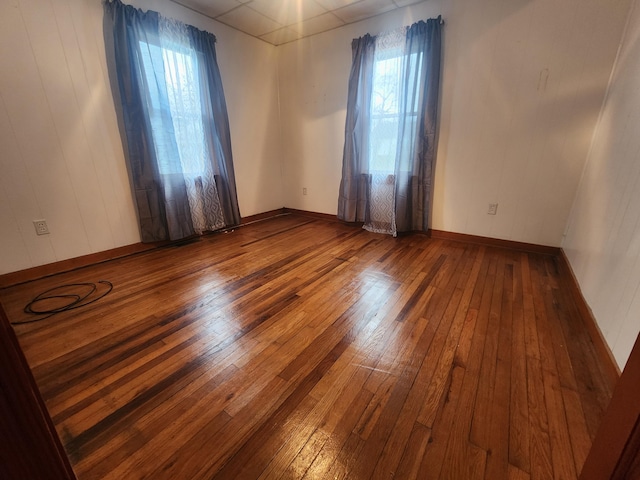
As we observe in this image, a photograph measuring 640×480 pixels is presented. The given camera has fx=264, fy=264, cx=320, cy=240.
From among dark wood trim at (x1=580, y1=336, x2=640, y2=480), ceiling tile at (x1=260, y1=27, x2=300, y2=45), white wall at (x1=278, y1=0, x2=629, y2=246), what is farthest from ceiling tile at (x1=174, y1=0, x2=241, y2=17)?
dark wood trim at (x1=580, y1=336, x2=640, y2=480)

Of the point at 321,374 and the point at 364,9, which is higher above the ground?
the point at 364,9

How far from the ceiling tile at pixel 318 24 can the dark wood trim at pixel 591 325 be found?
3290mm

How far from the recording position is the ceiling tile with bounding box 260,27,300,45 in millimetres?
3197

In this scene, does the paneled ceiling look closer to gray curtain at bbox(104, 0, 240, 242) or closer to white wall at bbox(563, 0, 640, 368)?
gray curtain at bbox(104, 0, 240, 242)

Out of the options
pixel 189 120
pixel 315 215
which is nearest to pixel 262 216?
pixel 315 215

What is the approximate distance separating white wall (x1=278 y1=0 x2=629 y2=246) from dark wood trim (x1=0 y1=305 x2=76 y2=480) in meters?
3.14

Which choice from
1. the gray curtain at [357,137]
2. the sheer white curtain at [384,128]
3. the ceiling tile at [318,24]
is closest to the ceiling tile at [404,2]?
the sheer white curtain at [384,128]

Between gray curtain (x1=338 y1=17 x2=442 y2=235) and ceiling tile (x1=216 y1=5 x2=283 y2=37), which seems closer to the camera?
gray curtain (x1=338 y1=17 x2=442 y2=235)

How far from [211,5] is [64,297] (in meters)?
2.91

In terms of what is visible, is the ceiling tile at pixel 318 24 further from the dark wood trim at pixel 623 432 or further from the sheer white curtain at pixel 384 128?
the dark wood trim at pixel 623 432

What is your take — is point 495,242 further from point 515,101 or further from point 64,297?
point 64,297

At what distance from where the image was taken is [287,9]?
105 inches

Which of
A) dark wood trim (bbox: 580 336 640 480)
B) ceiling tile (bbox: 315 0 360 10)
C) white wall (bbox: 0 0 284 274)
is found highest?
ceiling tile (bbox: 315 0 360 10)

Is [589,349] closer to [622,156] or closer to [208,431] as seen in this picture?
[622,156]
